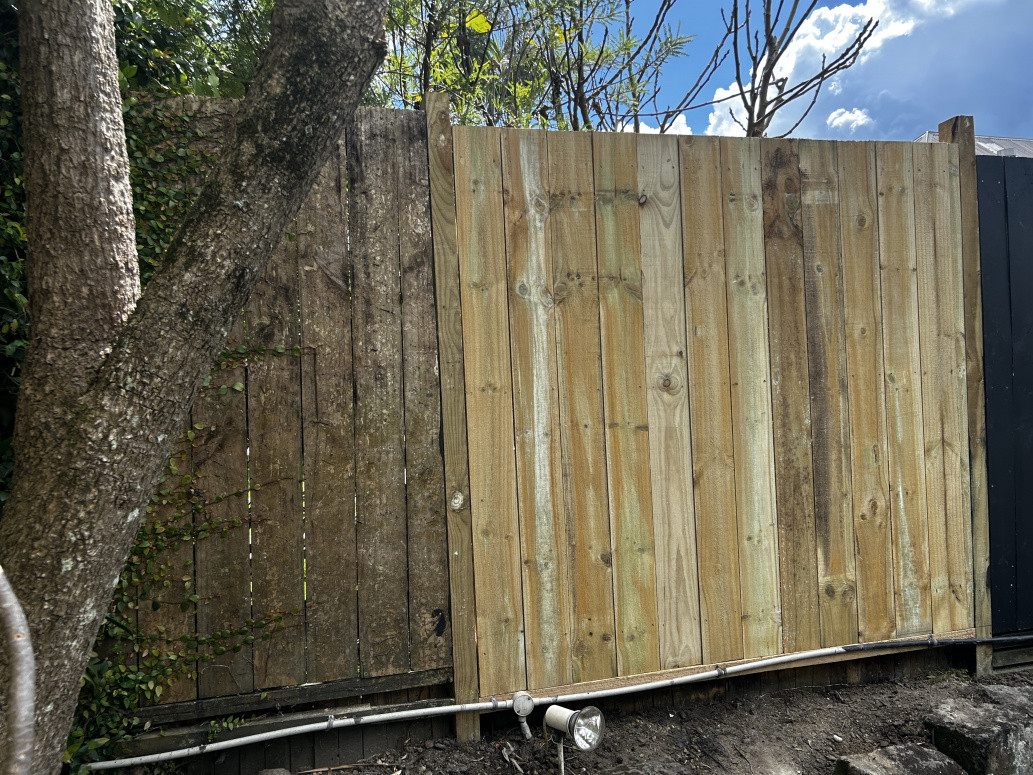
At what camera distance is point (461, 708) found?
2.28 metres

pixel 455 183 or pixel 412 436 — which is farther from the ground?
pixel 455 183

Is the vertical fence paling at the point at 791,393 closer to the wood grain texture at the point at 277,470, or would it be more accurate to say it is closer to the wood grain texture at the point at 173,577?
the wood grain texture at the point at 277,470

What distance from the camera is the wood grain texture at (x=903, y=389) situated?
2758 millimetres

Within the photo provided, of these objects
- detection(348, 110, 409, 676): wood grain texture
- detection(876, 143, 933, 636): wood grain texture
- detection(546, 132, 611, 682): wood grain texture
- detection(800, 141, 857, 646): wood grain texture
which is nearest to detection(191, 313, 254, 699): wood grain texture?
detection(348, 110, 409, 676): wood grain texture

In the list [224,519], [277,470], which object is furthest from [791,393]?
[224,519]

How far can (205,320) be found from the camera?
1433mm

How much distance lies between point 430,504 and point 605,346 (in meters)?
0.84

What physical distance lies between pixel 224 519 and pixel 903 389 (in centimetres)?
263

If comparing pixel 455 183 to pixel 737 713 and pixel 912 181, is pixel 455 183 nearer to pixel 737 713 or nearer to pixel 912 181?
pixel 912 181

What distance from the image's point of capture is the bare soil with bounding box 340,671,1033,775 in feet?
7.29

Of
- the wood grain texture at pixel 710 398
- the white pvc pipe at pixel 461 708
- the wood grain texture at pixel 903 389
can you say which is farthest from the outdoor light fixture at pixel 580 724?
the wood grain texture at pixel 903 389

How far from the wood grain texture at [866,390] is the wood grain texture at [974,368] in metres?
0.46

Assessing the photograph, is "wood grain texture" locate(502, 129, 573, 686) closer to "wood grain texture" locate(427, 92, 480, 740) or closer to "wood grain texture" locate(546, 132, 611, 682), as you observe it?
"wood grain texture" locate(546, 132, 611, 682)

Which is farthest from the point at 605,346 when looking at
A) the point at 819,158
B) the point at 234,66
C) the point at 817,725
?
the point at 234,66
